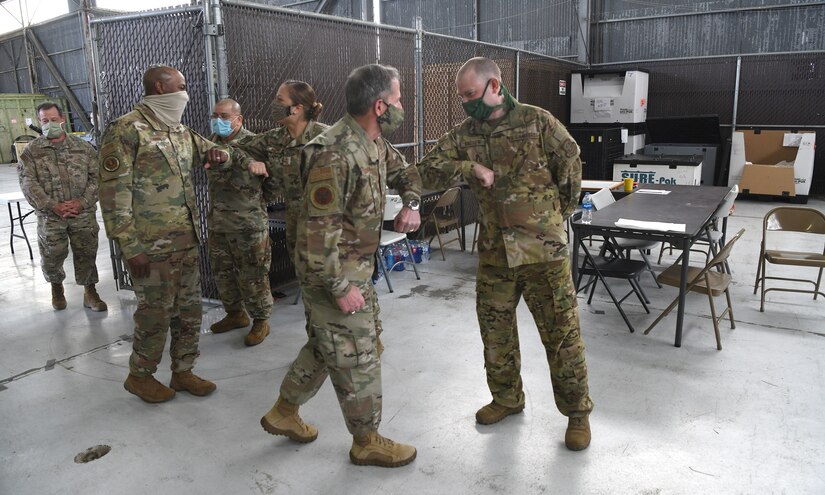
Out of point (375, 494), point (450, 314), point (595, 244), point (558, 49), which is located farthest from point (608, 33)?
point (375, 494)

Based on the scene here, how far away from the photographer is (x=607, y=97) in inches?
397

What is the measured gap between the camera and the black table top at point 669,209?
4.26m

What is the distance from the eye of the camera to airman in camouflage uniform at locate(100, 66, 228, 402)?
2.90 m

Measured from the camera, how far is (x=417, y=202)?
250cm

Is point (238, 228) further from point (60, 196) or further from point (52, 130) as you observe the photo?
point (52, 130)

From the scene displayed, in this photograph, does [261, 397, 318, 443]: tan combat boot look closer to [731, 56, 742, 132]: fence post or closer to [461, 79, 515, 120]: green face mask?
[461, 79, 515, 120]: green face mask

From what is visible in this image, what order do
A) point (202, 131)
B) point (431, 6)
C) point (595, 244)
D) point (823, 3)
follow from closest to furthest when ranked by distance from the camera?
point (202, 131) < point (595, 244) < point (823, 3) < point (431, 6)

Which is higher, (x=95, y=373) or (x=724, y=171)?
(x=724, y=171)

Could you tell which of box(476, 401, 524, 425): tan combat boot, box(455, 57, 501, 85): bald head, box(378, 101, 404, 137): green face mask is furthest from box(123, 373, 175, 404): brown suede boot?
box(455, 57, 501, 85): bald head

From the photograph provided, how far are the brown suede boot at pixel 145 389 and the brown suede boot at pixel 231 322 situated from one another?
1.08m

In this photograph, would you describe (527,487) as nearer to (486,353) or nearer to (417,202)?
(486,353)

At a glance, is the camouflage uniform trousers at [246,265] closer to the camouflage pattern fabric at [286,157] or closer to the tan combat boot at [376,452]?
the camouflage pattern fabric at [286,157]

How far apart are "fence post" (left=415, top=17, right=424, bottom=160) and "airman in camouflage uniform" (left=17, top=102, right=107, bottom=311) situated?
3378mm

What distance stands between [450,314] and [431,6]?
10086mm
